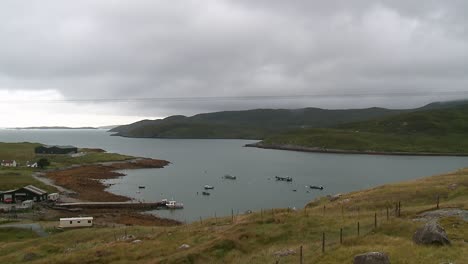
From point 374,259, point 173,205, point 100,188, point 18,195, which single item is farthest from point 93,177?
point 374,259

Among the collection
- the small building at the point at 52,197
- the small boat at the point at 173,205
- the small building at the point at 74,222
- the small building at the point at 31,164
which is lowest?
the small boat at the point at 173,205

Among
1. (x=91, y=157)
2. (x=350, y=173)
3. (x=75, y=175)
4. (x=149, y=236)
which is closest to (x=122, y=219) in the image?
(x=149, y=236)

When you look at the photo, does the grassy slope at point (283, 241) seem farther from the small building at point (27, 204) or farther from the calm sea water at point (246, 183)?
the calm sea water at point (246, 183)

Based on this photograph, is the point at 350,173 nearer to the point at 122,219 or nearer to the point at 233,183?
the point at 233,183

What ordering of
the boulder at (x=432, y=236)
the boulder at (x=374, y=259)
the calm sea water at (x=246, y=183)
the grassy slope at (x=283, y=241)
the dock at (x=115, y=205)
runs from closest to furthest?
the boulder at (x=374, y=259)
the boulder at (x=432, y=236)
the grassy slope at (x=283, y=241)
the dock at (x=115, y=205)
the calm sea water at (x=246, y=183)

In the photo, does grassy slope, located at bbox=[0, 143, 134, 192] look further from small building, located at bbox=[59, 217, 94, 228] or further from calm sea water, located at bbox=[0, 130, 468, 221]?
small building, located at bbox=[59, 217, 94, 228]

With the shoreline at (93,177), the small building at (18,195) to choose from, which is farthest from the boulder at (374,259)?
the shoreline at (93,177)
